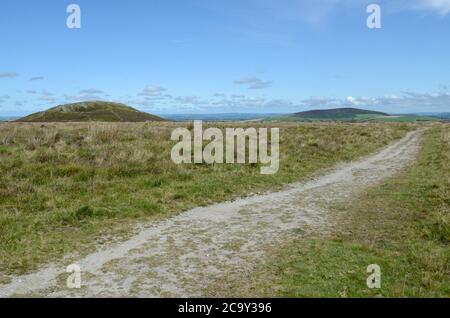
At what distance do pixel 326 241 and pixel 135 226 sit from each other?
4963mm

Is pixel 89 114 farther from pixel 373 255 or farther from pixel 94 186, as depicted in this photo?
pixel 373 255

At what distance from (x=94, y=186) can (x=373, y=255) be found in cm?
976

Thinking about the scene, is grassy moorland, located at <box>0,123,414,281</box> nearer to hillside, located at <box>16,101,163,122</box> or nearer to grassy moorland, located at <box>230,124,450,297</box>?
grassy moorland, located at <box>230,124,450,297</box>

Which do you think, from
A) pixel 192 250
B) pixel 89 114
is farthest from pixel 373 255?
pixel 89 114

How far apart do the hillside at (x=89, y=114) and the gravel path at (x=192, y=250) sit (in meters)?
130

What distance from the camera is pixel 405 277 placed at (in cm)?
730

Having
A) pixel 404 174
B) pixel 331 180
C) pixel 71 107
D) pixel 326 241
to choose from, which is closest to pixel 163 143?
pixel 331 180

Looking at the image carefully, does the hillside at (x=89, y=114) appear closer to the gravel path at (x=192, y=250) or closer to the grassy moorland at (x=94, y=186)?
the grassy moorland at (x=94, y=186)

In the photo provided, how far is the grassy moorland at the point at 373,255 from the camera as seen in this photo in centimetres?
686

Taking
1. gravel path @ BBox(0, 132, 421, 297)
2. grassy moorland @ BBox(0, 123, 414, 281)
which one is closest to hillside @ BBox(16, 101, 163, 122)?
grassy moorland @ BBox(0, 123, 414, 281)

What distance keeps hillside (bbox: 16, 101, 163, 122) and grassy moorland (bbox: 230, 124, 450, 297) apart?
132216mm

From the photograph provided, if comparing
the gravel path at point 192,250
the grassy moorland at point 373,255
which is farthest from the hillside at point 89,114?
the grassy moorland at point 373,255

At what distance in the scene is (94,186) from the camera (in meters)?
14.1
